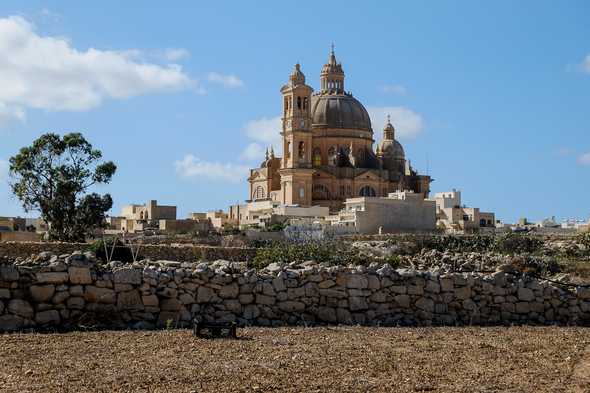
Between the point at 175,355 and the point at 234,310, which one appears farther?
the point at 234,310

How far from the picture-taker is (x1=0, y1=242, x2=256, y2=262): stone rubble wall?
2873 centimetres

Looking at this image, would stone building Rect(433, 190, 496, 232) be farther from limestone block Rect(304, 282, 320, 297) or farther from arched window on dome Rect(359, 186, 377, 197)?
limestone block Rect(304, 282, 320, 297)

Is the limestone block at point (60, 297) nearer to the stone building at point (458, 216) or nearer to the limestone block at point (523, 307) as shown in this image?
the limestone block at point (523, 307)

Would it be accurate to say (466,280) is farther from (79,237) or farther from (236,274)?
(79,237)

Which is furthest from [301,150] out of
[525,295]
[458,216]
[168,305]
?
[168,305]

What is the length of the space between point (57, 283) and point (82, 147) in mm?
35832

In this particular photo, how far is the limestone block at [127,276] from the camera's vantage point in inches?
525

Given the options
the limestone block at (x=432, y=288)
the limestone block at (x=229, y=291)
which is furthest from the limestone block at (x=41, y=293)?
the limestone block at (x=432, y=288)

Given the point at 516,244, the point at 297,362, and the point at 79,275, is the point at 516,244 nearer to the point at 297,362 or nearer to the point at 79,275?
the point at 79,275

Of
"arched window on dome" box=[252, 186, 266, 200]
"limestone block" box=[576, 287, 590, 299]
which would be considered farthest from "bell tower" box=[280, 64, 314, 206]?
"limestone block" box=[576, 287, 590, 299]

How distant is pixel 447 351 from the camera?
37.7 ft

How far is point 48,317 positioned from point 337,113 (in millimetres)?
87558

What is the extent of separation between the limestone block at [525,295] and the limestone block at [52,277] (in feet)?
24.5

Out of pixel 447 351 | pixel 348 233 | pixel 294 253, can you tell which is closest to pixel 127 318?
pixel 447 351
